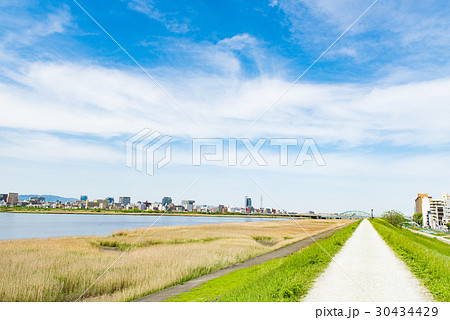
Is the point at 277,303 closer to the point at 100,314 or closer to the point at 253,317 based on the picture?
the point at 253,317


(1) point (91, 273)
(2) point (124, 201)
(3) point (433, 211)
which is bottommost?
(3) point (433, 211)

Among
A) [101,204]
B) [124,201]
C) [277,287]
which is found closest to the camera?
[277,287]

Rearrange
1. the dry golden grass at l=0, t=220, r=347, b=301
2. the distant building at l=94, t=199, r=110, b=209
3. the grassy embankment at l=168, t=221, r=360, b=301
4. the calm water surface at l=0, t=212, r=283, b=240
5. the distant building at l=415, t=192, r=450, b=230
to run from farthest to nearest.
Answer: the distant building at l=415, t=192, r=450, b=230, the distant building at l=94, t=199, r=110, b=209, the calm water surface at l=0, t=212, r=283, b=240, the dry golden grass at l=0, t=220, r=347, b=301, the grassy embankment at l=168, t=221, r=360, b=301

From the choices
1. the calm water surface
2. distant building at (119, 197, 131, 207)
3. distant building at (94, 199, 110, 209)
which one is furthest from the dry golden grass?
distant building at (94, 199, 110, 209)

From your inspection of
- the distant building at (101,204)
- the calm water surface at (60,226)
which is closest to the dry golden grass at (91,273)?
the calm water surface at (60,226)

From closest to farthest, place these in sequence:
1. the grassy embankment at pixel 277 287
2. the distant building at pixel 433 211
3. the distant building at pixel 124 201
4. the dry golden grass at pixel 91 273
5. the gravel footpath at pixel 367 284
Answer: the gravel footpath at pixel 367 284 < the grassy embankment at pixel 277 287 < the dry golden grass at pixel 91 273 < the distant building at pixel 124 201 < the distant building at pixel 433 211

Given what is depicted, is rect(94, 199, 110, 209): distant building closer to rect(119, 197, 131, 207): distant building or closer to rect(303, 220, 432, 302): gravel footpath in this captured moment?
rect(119, 197, 131, 207): distant building

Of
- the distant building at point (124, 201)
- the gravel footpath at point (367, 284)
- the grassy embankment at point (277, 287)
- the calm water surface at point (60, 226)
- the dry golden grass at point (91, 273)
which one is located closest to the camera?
the gravel footpath at point (367, 284)

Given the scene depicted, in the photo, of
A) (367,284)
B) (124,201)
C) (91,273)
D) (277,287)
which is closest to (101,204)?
(124,201)

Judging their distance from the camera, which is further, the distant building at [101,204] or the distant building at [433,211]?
the distant building at [433,211]

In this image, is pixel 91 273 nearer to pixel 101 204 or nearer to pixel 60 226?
pixel 60 226

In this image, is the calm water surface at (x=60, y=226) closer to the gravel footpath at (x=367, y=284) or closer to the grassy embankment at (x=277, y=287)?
the grassy embankment at (x=277, y=287)

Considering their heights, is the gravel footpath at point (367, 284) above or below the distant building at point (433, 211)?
above

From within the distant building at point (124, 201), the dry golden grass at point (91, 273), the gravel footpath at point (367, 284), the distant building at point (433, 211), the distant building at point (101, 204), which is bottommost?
the distant building at point (433, 211)
